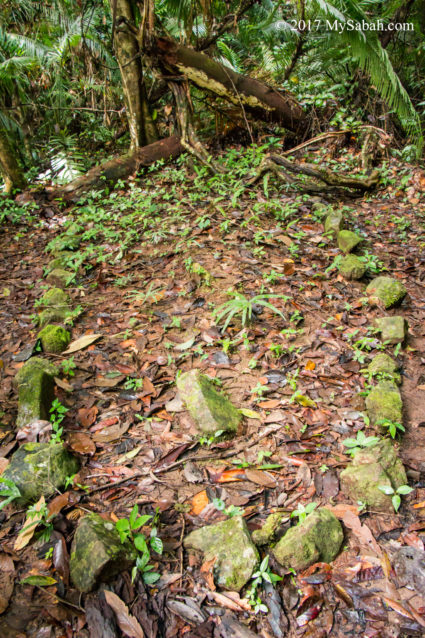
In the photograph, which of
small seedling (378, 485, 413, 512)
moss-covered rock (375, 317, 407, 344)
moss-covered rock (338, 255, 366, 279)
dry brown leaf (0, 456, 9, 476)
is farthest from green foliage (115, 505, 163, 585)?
moss-covered rock (338, 255, 366, 279)

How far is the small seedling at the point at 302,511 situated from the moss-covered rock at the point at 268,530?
0.24ft

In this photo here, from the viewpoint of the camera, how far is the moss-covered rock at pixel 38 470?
201cm

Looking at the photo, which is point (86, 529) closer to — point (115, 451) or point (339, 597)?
point (115, 451)

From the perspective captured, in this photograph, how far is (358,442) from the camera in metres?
2.22

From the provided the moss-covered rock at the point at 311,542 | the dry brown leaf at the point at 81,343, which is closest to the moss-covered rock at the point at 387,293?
the moss-covered rock at the point at 311,542

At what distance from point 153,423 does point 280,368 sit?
38.2 inches

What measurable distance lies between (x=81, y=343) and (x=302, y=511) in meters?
2.13

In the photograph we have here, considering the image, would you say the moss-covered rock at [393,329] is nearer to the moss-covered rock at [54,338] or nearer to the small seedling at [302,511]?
the small seedling at [302,511]

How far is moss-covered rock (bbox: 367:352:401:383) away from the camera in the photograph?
2.69 metres

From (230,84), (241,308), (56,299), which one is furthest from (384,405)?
(230,84)

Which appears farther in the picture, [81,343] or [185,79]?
[185,79]

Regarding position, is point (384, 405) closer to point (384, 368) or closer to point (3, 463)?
point (384, 368)

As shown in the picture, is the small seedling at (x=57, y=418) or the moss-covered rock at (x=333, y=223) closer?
the small seedling at (x=57, y=418)

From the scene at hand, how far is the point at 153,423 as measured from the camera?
2.50m
